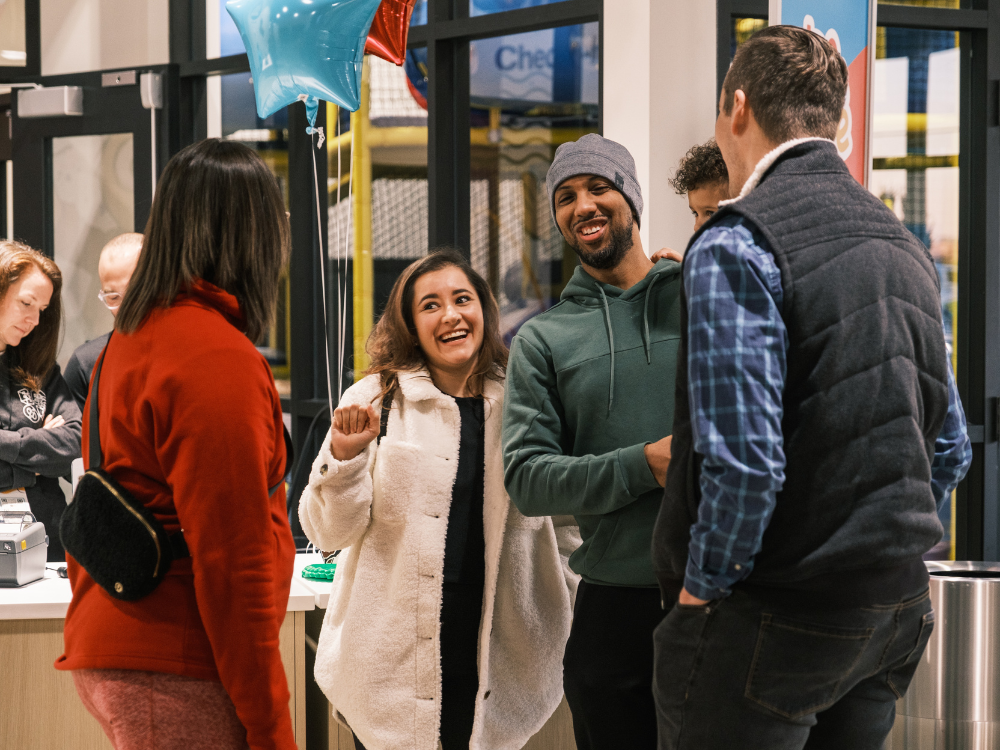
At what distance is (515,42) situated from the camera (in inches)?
153

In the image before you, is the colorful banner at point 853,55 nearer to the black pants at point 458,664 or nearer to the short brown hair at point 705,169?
the short brown hair at point 705,169

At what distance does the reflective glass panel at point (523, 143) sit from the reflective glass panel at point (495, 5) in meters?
0.14

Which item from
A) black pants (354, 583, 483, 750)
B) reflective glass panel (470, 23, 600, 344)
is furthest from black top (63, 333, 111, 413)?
black pants (354, 583, 483, 750)

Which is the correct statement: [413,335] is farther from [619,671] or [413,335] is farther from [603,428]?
[619,671]

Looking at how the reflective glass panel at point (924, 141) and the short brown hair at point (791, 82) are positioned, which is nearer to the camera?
the short brown hair at point (791, 82)

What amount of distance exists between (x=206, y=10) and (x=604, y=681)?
13.2 ft

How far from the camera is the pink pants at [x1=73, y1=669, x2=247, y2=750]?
1.26 m

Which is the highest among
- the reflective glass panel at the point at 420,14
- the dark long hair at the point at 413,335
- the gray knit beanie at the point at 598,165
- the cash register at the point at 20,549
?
the reflective glass panel at the point at 420,14

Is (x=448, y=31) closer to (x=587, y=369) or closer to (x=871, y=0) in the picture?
(x=871, y=0)

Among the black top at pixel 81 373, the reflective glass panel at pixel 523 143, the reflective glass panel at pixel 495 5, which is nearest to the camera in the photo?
the black top at pixel 81 373

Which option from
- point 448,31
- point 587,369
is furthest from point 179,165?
point 448,31

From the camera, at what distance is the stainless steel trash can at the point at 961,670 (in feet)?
8.43

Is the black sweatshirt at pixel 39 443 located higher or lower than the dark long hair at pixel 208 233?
lower

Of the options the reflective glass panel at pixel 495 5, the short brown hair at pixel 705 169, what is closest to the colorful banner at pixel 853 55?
the short brown hair at pixel 705 169
